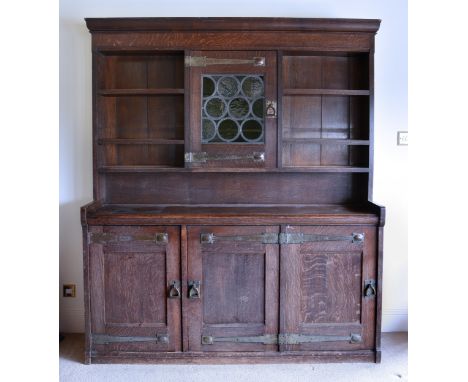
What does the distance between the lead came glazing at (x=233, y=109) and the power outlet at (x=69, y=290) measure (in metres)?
1.36

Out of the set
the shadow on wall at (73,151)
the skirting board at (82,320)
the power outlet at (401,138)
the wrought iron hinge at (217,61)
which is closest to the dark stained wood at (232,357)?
the skirting board at (82,320)

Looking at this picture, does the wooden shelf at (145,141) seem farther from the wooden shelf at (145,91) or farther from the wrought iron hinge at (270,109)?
the wrought iron hinge at (270,109)

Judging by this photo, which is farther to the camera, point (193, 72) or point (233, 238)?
point (193, 72)

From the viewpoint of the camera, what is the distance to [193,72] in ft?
8.11

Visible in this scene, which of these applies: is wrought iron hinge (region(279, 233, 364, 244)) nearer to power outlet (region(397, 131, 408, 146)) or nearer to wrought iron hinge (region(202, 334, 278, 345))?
wrought iron hinge (region(202, 334, 278, 345))

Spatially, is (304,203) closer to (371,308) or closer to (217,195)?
(217,195)

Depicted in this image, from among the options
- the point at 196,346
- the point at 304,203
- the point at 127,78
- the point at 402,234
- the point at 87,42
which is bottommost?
the point at 196,346

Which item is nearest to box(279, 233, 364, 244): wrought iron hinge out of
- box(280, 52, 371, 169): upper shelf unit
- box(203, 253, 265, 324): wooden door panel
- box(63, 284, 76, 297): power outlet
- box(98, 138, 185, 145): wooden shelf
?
box(203, 253, 265, 324): wooden door panel

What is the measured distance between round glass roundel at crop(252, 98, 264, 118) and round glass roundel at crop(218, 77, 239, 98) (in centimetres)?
14

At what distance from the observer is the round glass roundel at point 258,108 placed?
2512 millimetres

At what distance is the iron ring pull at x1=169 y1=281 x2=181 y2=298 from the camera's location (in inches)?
91.0

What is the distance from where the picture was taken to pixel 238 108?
2525mm
